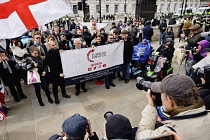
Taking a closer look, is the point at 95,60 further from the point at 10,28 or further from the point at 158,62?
the point at 10,28

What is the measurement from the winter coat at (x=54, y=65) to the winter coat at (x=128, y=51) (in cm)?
213

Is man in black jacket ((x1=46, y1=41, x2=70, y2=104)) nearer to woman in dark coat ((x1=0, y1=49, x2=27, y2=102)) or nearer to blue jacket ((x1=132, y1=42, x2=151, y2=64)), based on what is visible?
woman in dark coat ((x1=0, y1=49, x2=27, y2=102))

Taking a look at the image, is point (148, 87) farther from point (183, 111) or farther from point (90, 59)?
point (90, 59)

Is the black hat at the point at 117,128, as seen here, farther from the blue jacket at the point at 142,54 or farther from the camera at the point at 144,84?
the blue jacket at the point at 142,54

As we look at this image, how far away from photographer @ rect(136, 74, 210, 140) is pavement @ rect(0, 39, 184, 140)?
6.57 feet

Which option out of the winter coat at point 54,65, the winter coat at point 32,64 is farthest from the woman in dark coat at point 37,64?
the winter coat at point 54,65

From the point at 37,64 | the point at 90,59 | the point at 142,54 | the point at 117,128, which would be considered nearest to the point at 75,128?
the point at 117,128

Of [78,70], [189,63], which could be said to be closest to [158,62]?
[189,63]

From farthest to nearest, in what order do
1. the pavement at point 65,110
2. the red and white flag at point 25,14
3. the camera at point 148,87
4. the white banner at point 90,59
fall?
1. the white banner at point 90,59
2. the pavement at point 65,110
3. the red and white flag at point 25,14
4. the camera at point 148,87

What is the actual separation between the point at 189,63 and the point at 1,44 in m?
5.42

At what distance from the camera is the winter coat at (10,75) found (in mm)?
3662

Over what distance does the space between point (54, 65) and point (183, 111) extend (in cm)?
326

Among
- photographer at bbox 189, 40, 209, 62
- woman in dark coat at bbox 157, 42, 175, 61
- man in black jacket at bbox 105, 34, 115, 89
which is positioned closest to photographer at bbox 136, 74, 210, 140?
photographer at bbox 189, 40, 209, 62

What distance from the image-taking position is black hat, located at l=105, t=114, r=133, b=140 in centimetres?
120
